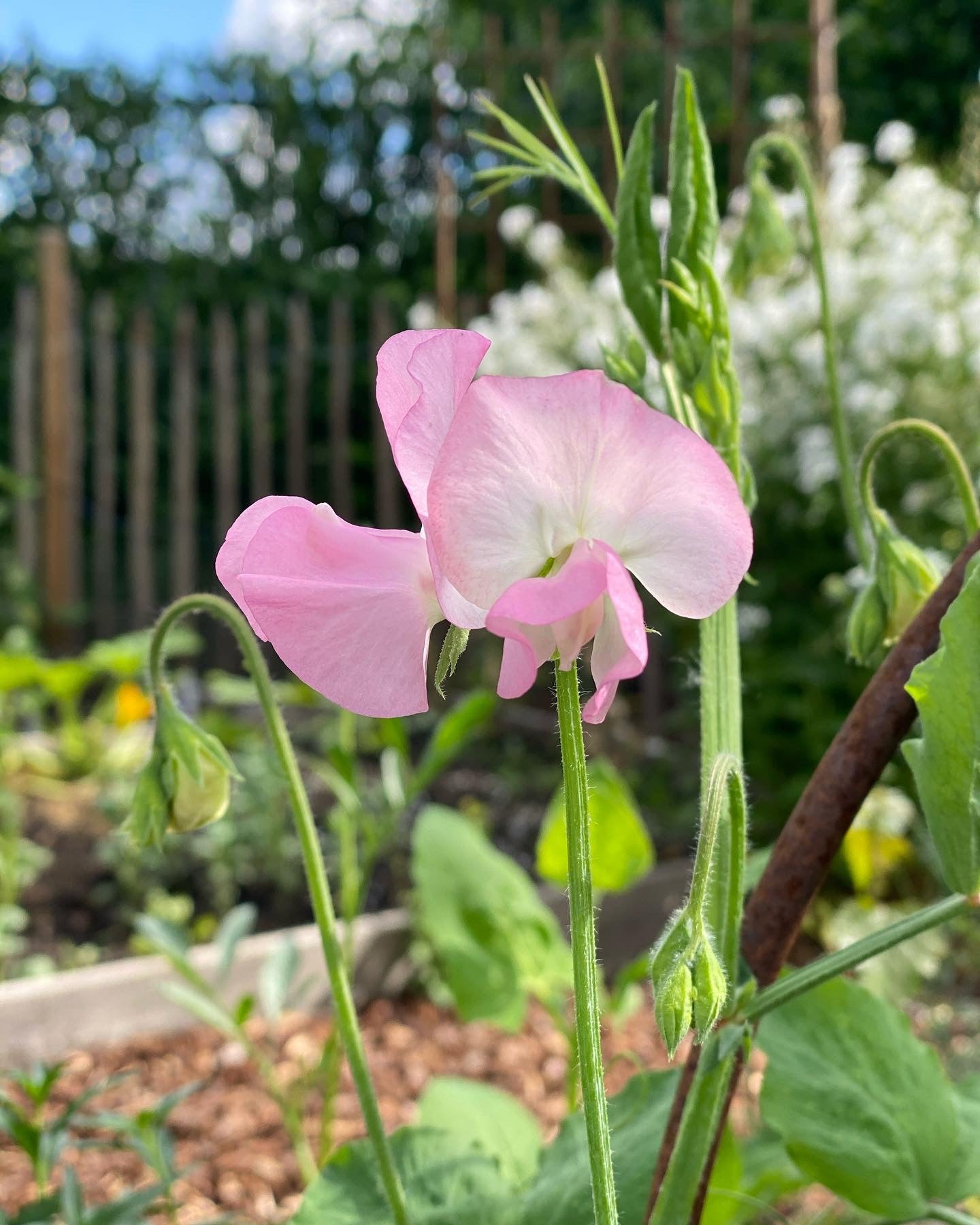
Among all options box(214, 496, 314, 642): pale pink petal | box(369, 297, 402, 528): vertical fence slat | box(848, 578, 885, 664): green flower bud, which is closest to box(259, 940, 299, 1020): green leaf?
box(848, 578, 885, 664): green flower bud

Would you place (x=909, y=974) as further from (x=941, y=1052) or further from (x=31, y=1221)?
(x=31, y=1221)

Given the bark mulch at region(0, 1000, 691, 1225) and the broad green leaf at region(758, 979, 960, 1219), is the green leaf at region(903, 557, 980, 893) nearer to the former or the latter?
the broad green leaf at region(758, 979, 960, 1219)

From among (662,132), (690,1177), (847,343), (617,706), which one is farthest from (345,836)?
(662,132)

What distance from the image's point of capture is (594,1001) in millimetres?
427

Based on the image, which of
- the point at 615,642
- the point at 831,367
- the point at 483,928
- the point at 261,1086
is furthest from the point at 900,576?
the point at 261,1086

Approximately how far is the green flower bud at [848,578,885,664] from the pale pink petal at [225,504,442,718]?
15.7 inches

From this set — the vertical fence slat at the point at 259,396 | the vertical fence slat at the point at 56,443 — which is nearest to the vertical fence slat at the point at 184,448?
the vertical fence slat at the point at 259,396

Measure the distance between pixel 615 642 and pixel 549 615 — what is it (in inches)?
2.0

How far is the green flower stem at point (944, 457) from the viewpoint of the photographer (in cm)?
65

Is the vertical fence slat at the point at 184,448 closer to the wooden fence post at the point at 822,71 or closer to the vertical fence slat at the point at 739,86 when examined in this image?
the vertical fence slat at the point at 739,86

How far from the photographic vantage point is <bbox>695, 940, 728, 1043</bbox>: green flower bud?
463mm

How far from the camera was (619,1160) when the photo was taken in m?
0.70

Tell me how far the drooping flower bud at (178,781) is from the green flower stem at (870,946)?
0.38 m

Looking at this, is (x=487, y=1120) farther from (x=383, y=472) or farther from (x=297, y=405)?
(x=297, y=405)
